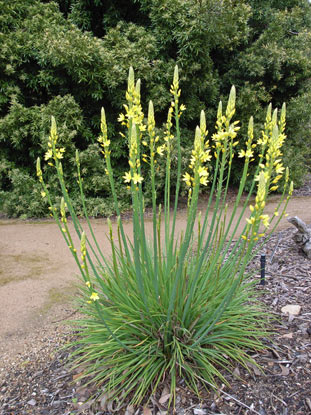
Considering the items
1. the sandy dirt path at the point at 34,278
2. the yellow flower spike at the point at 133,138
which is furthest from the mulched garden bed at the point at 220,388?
the yellow flower spike at the point at 133,138

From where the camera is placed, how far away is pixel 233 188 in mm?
8859

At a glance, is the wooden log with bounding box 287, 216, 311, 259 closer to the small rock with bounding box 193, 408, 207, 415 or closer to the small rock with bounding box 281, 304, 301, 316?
the small rock with bounding box 281, 304, 301, 316

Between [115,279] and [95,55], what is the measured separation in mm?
5185

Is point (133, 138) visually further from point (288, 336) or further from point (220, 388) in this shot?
point (288, 336)

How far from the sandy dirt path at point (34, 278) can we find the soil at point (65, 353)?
0.01 m

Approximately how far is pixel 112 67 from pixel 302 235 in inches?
179

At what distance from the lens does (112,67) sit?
625 cm

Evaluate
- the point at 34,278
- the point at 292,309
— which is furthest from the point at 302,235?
the point at 34,278

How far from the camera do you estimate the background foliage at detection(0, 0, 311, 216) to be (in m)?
6.21

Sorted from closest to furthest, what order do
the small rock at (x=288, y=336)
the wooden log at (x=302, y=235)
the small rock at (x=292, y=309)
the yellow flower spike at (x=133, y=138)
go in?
the yellow flower spike at (x=133, y=138) < the small rock at (x=288, y=336) < the small rock at (x=292, y=309) < the wooden log at (x=302, y=235)

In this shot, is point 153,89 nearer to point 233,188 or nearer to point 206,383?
point 233,188

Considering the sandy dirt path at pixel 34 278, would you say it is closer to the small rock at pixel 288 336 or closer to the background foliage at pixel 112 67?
the background foliage at pixel 112 67

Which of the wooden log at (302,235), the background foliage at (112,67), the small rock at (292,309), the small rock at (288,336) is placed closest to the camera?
the small rock at (288,336)

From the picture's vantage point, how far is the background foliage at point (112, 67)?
6.21 m
